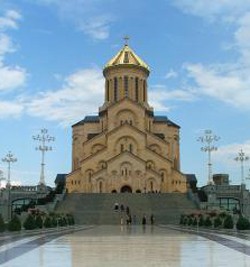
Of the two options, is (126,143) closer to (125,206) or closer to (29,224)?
(125,206)

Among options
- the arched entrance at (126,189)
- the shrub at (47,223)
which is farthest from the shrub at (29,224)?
the arched entrance at (126,189)

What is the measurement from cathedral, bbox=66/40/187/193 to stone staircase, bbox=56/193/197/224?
6.50m

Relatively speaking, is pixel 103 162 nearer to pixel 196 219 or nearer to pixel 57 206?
pixel 57 206

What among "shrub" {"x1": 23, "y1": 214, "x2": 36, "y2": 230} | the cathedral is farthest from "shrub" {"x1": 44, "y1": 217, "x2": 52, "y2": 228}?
the cathedral

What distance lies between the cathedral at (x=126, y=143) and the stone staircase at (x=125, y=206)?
6.50 meters

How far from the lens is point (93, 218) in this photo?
143ft

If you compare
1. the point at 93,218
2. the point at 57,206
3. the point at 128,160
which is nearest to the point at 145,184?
the point at 128,160

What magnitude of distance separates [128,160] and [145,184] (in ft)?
10.5

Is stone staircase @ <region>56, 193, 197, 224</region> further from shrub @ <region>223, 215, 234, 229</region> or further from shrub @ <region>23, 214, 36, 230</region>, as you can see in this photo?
shrub @ <region>23, 214, 36, 230</region>

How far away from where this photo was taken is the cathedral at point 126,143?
58.5m

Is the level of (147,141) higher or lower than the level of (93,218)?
higher

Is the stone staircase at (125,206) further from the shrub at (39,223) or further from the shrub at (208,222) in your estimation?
the shrub at (39,223)

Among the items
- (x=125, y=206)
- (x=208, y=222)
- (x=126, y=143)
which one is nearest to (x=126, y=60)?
(x=126, y=143)

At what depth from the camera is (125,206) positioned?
48.5m
